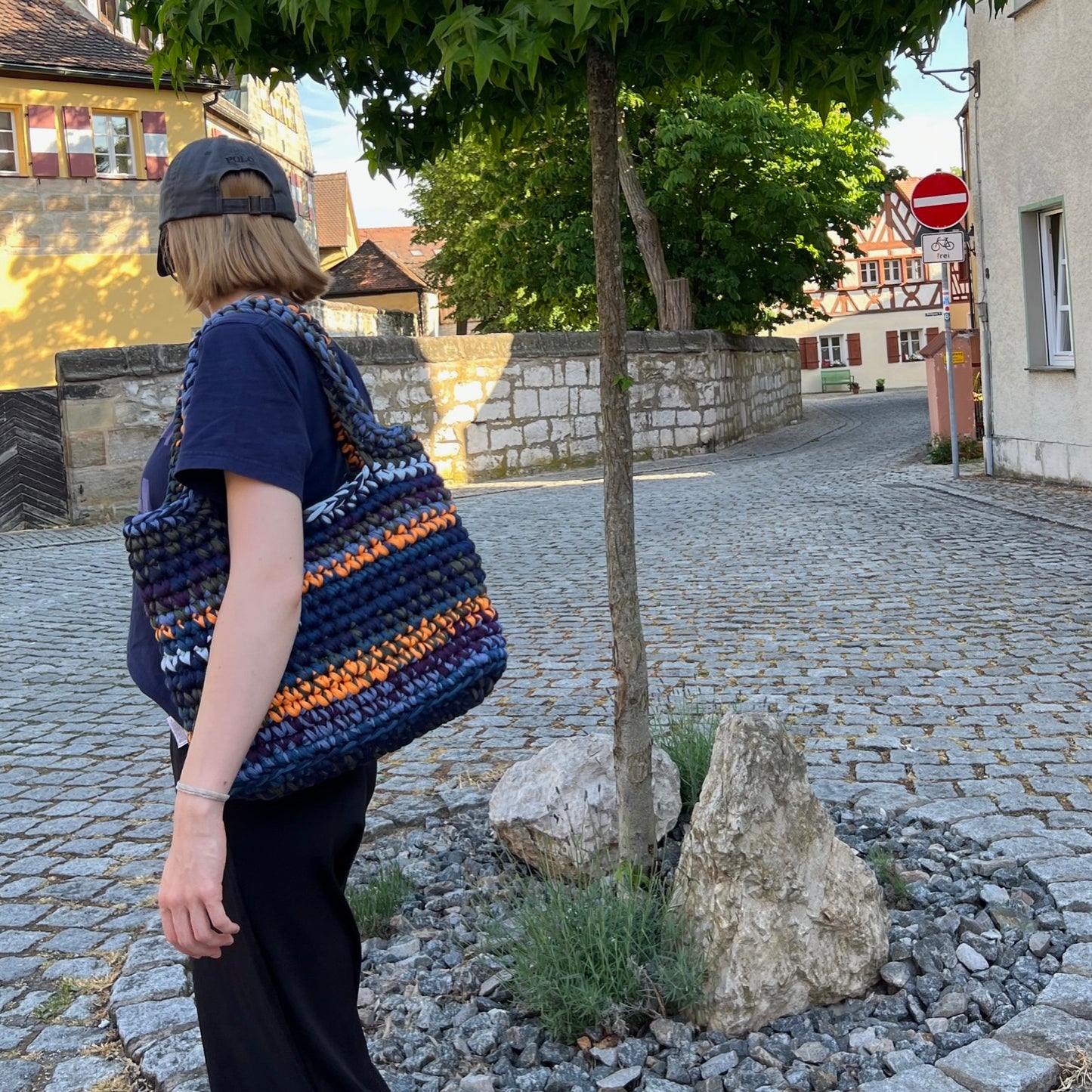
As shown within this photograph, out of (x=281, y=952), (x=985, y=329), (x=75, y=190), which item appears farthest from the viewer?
(x=75, y=190)

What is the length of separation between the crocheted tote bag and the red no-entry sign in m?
12.2

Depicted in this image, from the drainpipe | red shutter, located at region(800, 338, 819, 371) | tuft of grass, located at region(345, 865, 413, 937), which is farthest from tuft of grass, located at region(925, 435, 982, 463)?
red shutter, located at region(800, 338, 819, 371)

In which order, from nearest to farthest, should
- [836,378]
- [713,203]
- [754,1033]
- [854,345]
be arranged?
1. [754,1033]
2. [713,203]
3. [836,378]
4. [854,345]

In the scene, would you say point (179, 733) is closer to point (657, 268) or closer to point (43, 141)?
point (657, 268)

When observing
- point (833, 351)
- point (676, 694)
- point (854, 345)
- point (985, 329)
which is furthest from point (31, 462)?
point (833, 351)

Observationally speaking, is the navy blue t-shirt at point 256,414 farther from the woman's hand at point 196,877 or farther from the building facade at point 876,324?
the building facade at point 876,324

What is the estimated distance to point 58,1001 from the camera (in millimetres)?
3199

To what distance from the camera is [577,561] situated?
10281 mm

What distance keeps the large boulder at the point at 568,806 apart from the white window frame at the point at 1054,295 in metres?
10.4

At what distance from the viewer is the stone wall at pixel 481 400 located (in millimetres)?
14211

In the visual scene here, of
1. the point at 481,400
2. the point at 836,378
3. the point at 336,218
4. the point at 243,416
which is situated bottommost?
the point at 243,416

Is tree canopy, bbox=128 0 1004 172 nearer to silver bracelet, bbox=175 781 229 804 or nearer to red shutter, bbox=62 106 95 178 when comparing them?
silver bracelet, bbox=175 781 229 804

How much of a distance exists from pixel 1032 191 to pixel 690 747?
10531 millimetres

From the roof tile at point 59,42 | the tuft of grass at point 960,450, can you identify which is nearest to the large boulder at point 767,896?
the tuft of grass at point 960,450
